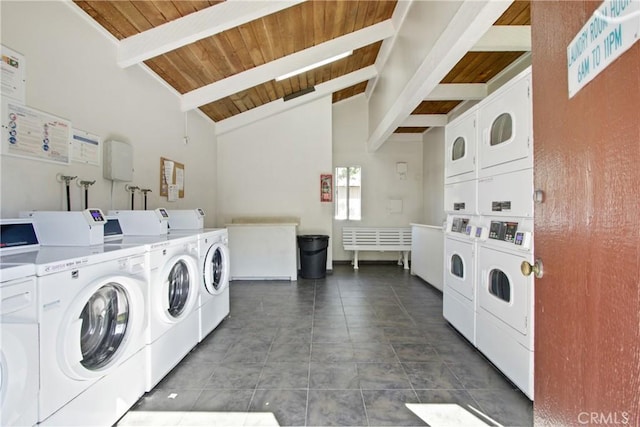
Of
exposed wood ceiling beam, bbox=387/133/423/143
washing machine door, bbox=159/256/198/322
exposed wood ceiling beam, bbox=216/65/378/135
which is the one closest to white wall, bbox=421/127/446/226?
exposed wood ceiling beam, bbox=387/133/423/143

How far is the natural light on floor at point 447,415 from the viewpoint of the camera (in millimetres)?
1535

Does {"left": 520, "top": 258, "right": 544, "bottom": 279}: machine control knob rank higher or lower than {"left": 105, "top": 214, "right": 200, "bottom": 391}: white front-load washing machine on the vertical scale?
higher

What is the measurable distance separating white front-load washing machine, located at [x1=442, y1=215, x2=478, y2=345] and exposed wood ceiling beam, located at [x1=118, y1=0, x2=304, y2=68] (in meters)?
2.47

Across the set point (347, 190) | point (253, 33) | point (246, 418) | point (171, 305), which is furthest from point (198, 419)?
point (347, 190)

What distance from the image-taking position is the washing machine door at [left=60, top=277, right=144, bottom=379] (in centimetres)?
136

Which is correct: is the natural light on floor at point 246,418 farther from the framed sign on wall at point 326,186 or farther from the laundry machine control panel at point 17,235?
the framed sign on wall at point 326,186

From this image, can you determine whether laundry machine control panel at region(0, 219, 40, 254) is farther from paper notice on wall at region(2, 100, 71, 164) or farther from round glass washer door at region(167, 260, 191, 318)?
round glass washer door at region(167, 260, 191, 318)

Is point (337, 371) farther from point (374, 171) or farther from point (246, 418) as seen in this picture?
point (374, 171)

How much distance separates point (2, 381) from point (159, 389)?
102cm

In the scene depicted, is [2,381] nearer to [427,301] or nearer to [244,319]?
[244,319]

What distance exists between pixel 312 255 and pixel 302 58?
9.50 ft

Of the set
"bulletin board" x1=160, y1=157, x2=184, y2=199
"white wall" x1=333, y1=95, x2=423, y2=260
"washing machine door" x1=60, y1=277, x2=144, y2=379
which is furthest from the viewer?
"white wall" x1=333, y1=95, x2=423, y2=260

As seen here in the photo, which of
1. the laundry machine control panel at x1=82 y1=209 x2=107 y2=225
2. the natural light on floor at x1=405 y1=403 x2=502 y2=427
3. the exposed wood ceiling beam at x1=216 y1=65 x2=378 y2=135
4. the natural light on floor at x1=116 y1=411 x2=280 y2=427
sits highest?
the exposed wood ceiling beam at x1=216 y1=65 x2=378 y2=135

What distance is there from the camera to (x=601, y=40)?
2.02 ft
